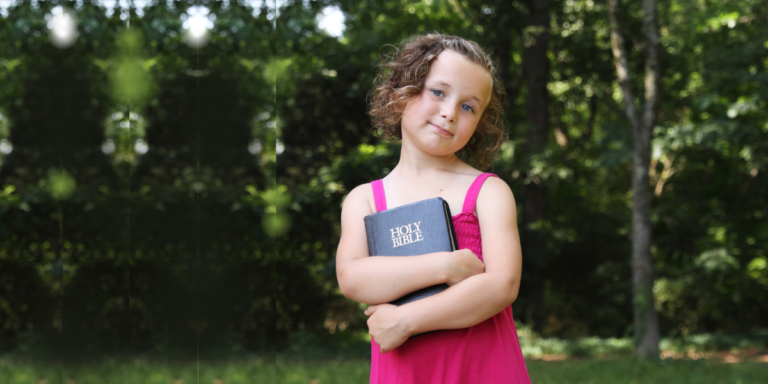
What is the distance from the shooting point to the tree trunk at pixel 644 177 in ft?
27.1

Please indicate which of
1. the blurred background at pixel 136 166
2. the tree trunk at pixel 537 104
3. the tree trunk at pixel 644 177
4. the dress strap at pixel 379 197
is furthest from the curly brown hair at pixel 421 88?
the tree trunk at pixel 537 104

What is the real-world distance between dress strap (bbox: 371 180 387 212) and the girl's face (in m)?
0.19

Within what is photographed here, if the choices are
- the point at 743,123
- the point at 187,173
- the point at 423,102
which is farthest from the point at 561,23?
the point at 423,102

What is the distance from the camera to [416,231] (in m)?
1.61

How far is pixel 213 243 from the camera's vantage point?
4.08m

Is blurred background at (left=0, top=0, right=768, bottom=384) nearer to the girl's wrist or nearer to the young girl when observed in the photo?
the young girl

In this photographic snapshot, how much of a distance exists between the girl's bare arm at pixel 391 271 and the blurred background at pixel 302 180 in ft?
2.89

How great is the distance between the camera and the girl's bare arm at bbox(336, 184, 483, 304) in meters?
1.53

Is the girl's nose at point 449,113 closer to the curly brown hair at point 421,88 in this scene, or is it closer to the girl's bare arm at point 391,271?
the curly brown hair at point 421,88

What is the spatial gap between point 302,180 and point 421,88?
7.67 m

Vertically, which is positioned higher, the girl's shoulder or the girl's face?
the girl's face

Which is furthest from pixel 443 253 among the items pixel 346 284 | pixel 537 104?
pixel 537 104

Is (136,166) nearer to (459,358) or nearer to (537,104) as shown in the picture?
(459,358)

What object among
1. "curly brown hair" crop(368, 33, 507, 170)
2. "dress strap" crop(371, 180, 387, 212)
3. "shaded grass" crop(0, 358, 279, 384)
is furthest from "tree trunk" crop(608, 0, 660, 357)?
"dress strap" crop(371, 180, 387, 212)
